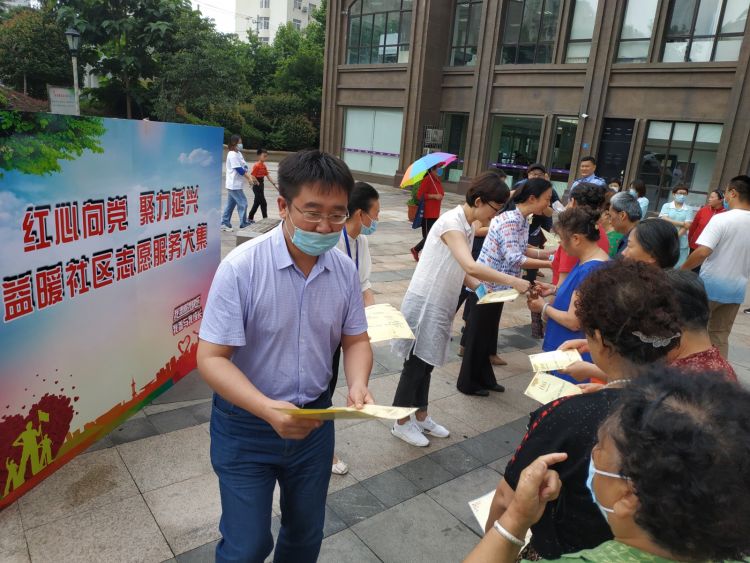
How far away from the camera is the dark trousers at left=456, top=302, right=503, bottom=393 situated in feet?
14.2

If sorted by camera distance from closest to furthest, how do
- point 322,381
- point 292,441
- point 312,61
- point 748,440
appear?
point 748,440 → point 292,441 → point 322,381 → point 312,61

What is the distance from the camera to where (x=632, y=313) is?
1734 millimetres

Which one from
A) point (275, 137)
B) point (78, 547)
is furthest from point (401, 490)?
point (275, 137)

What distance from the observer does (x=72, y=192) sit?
265 centimetres

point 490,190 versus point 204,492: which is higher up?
point 490,190

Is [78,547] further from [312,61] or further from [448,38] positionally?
[312,61]

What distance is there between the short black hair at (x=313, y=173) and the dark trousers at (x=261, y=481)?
778mm

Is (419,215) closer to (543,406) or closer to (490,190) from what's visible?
(490,190)

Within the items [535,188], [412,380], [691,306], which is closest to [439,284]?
[412,380]

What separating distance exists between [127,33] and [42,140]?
28.1 meters

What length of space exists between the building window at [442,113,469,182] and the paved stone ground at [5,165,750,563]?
17935 millimetres

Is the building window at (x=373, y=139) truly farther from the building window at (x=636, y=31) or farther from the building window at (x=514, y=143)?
the building window at (x=636, y=31)

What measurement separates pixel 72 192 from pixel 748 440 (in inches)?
114

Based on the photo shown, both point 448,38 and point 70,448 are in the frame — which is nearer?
point 70,448
